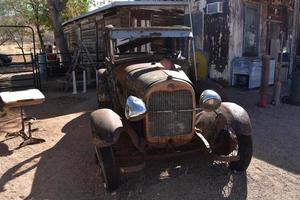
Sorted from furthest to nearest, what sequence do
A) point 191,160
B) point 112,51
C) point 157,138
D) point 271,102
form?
1. point 271,102
2. point 112,51
3. point 191,160
4. point 157,138

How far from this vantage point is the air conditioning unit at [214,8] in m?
10.5

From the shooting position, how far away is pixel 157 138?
4078 millimetres

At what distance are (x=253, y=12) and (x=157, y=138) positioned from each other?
850 cm

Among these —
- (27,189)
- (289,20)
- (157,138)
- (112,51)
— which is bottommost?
(27,189)

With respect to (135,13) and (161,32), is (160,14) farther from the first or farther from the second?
(161,32)

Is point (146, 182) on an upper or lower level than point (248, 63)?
lower

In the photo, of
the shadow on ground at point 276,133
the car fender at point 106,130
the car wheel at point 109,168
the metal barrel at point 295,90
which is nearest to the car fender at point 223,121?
the shadow on ground at point 276,133

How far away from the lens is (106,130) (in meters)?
3.85

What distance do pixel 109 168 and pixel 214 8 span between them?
8.12 m

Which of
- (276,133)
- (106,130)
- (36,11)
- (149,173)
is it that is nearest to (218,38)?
(276,133)

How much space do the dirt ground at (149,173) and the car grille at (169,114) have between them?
68cm

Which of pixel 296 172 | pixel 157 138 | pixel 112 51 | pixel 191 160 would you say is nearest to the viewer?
pixel 157 138

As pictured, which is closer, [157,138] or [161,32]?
[157,138]

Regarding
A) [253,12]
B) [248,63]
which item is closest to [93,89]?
[248,63]
